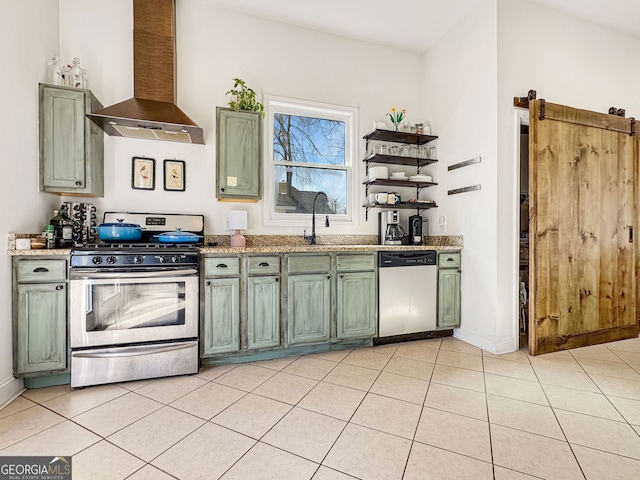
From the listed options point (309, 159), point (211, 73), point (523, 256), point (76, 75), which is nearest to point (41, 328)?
point (76, 75)

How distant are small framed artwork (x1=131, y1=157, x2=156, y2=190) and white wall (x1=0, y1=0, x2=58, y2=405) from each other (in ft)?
2.15

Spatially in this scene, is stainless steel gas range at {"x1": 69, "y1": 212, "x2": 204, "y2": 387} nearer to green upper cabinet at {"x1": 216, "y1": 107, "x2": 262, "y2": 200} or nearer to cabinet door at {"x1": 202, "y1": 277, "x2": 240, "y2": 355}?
cabinet door at {"x1": 202, "y1": 277, "x2": 240, "y2": 355}

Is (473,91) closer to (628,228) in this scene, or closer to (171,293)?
(628,228)

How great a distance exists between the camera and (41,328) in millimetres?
→ 2199

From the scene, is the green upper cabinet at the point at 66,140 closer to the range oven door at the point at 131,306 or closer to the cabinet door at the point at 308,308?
the range oven door at the point at 131,306

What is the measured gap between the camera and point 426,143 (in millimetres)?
3826

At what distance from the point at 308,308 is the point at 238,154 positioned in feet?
5.10

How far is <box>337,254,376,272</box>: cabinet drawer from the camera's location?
2.91 m

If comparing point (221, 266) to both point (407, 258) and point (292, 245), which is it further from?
point (407, 258)

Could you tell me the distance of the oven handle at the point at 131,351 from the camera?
224 cm

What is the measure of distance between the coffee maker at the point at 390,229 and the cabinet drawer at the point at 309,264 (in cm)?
100

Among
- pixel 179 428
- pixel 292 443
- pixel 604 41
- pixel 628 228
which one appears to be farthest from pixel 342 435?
pixel 604 41

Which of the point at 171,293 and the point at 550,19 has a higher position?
the point at 550,19

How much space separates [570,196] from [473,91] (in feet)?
4.49
